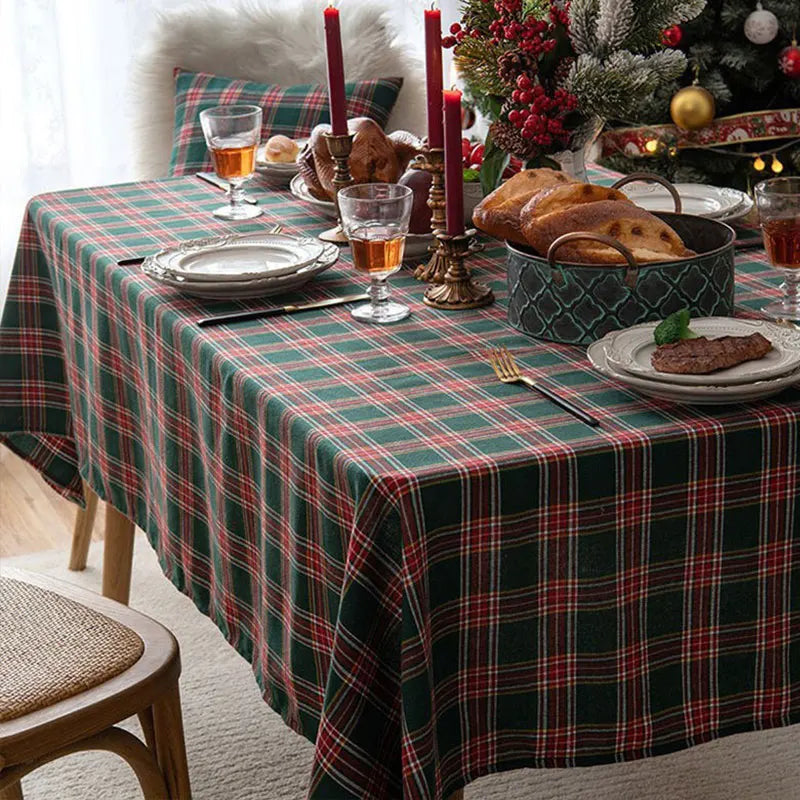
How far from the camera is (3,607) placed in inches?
65.2

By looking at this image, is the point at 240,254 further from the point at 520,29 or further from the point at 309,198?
the point at 520,29

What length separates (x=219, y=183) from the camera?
242cm

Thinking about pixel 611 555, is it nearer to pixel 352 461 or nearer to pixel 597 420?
pixel 597 420

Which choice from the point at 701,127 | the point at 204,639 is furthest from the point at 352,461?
the point at 701,127

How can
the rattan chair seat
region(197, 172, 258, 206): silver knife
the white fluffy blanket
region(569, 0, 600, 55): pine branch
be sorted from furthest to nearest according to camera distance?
1. the white fluffy blanket
2. region(197, 172, 258, 206): silver knife
3. region(569, 0, 600, 55): pine branch
4. the rattan chair seat

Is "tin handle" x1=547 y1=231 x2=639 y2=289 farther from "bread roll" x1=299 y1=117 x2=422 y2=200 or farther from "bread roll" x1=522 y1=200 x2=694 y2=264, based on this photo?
"bread roll" x1=299 y1=117 x2=422 y2=200

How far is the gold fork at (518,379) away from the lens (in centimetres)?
134

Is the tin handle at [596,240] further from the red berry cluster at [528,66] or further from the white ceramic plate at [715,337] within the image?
the red berry cluster at [528,66]

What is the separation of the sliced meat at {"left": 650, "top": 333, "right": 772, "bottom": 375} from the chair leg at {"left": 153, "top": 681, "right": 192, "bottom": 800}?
2.23 feet

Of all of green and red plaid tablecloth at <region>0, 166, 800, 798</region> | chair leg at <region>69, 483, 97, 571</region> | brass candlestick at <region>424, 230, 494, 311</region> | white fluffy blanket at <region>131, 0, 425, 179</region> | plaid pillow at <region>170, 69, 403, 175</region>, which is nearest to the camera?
green and red plaid tablecloth at <region>0, 166, 800, 798</region>

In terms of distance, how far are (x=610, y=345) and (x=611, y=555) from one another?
25cm

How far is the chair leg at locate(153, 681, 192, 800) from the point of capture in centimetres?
159

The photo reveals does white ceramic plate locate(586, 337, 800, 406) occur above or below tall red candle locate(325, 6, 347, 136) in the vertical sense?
below

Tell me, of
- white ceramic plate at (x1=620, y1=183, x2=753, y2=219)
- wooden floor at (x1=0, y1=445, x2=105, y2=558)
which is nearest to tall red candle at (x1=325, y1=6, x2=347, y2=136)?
white ceramic plate at (x1=620, y1=183, x2=753, y2=219)
